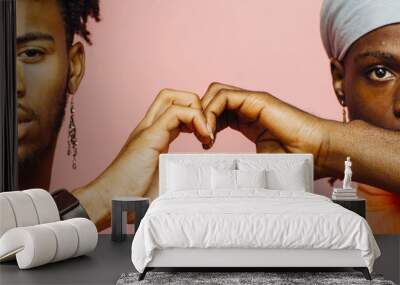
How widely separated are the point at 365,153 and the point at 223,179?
5.45 feet

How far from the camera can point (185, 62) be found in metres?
7.08

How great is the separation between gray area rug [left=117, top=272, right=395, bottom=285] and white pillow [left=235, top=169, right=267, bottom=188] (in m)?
1.48

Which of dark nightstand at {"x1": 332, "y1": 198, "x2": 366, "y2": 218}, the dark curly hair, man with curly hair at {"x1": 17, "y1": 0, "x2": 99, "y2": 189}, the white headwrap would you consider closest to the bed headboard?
dark nightstand at {"x1": 332, "y1": 198, "x2": 366, "y2": 218}

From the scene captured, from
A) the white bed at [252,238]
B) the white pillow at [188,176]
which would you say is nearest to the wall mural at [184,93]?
the white pillow at [188,176]

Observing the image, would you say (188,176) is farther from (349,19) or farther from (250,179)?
(349,19)

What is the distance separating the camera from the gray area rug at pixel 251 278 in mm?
4625

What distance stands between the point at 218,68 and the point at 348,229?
2913 millimetres

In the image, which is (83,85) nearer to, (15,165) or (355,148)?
(15,165)

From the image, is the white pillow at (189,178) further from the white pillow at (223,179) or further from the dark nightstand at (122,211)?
the dark nightstand at (122,211)

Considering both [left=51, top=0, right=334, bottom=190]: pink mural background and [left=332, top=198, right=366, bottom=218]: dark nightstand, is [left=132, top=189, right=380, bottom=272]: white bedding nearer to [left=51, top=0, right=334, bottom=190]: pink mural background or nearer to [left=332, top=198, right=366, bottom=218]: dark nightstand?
[left=332, top=198, right=366, bottom=218]: dark nightstand

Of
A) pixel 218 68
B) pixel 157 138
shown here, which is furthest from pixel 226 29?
pixel 157 138

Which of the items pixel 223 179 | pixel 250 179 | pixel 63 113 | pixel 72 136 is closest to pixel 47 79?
pixel 63 113

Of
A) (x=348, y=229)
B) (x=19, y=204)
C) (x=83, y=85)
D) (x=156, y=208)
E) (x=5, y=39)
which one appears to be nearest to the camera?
(x=348, y=229)

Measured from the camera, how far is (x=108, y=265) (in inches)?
209
